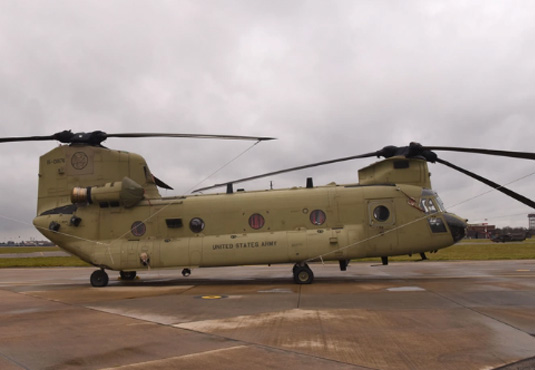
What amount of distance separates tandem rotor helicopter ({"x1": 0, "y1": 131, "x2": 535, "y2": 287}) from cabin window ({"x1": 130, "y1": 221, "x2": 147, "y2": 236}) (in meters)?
0.04

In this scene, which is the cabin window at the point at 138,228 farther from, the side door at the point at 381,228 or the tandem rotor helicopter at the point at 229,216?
the side door at the point at 381,228

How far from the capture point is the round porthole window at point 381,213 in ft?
50.7

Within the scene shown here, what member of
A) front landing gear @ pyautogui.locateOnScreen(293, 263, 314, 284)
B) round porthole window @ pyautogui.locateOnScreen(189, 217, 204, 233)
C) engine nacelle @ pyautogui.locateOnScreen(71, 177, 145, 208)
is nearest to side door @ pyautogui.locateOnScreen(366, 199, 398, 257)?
front landing gear @ pyautogui.locateOnScreen(293, 263, 314, 284)

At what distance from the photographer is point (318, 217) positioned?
15.8 m

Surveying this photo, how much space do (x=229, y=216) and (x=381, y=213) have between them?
20.3 feet

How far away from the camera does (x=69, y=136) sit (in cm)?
1675

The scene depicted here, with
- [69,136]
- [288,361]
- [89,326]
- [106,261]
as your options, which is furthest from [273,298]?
[69,136]

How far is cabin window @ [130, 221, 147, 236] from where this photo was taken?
55.0 feet

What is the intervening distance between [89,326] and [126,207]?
9.63m

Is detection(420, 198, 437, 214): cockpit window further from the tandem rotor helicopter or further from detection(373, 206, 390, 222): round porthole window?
detection(373, 206, 390, 222): round porthole window

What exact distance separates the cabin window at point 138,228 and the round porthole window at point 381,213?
9.69m

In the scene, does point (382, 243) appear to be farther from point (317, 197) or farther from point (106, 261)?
point (106, 261)

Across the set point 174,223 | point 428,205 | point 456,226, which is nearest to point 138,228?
point 174,223

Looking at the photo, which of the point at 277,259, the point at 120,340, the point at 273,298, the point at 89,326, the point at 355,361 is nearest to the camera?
the point at 355,361
